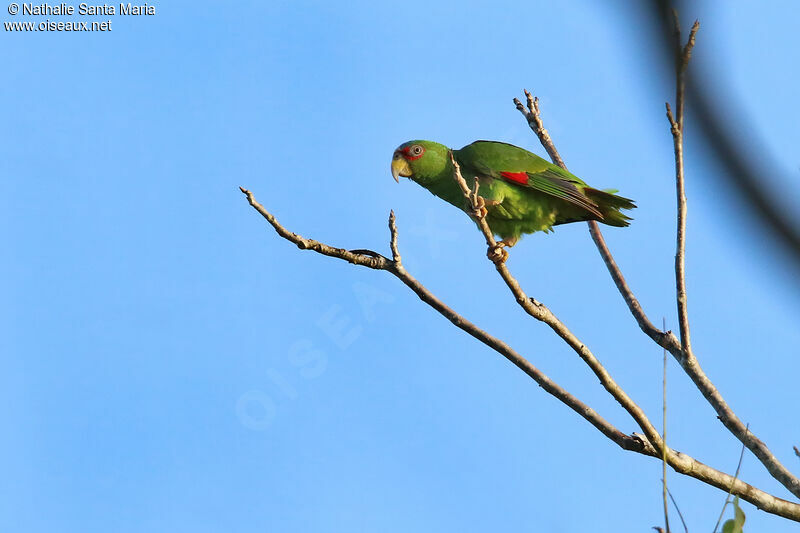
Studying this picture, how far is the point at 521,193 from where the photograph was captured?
845cm

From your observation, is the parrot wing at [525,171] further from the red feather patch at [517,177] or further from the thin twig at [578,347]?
the thin twig at [578,347]

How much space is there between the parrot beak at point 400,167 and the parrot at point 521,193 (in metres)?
0.36

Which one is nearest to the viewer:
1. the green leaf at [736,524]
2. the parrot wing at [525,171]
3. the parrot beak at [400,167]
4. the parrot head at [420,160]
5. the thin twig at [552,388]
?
the green leaf at [736,524]

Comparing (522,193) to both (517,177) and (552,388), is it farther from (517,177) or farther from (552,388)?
(552,388)

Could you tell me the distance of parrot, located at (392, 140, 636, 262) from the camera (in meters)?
8.13

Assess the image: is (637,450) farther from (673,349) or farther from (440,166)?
(440,166)

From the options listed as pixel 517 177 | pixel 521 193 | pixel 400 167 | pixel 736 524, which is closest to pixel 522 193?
→ pixel 521 193

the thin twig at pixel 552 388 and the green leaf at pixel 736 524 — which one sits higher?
the thin twig at pixel 552 388

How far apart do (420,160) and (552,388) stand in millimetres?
4696

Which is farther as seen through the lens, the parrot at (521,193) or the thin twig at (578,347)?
the parrot at (521,193)

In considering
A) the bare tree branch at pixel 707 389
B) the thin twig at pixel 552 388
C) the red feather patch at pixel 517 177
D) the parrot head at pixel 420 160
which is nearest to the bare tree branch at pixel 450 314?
the thin twig at pixel 552 388

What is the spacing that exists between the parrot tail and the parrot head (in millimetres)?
1759

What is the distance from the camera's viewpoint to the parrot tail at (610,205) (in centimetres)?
808

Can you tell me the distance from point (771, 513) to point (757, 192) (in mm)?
4316
